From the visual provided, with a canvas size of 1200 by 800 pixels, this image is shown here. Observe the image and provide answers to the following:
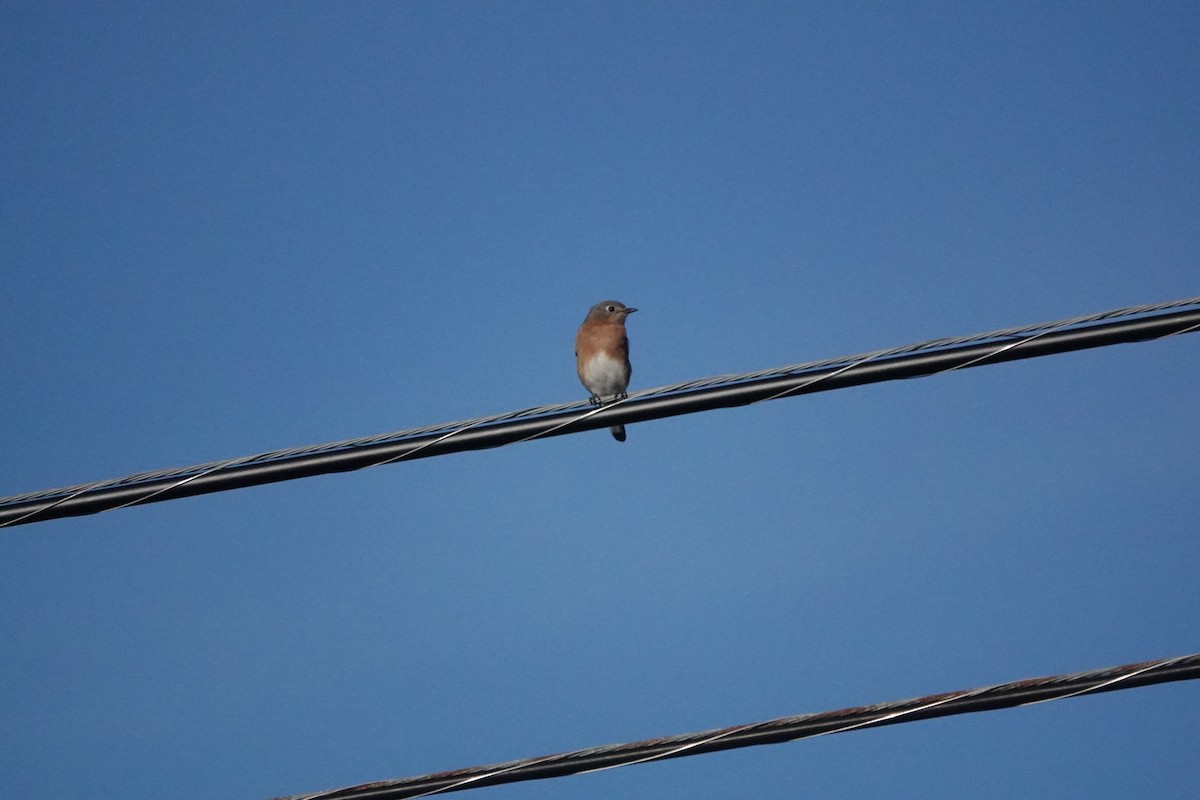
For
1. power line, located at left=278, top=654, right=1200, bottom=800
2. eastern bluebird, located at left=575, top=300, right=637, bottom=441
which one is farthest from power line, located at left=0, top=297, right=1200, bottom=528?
eastern bluebird, located at left=575, top=300, right=637, bottom=441

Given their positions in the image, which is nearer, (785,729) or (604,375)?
(785,729)

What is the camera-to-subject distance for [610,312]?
40.7ft

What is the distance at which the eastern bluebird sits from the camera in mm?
11898

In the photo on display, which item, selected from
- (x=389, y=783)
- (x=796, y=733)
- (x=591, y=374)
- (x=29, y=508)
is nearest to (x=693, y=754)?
(x=796, y=733)

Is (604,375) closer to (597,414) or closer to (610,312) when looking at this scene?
(610,312)

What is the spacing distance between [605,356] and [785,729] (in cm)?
670

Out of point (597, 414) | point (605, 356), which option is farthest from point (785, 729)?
point (605, 356)

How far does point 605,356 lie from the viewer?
11.9 metres

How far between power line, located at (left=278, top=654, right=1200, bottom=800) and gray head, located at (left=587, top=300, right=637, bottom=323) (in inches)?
275

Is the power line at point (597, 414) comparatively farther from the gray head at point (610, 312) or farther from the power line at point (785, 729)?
the gray head at point (610, 312)

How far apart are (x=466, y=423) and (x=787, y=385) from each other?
1.50 m

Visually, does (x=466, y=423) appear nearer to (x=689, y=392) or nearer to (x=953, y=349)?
(x=689, y=392)

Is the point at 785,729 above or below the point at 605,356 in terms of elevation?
below

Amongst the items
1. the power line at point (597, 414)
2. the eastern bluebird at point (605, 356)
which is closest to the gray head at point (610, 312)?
the eastern bluebird at point (605, 356)
